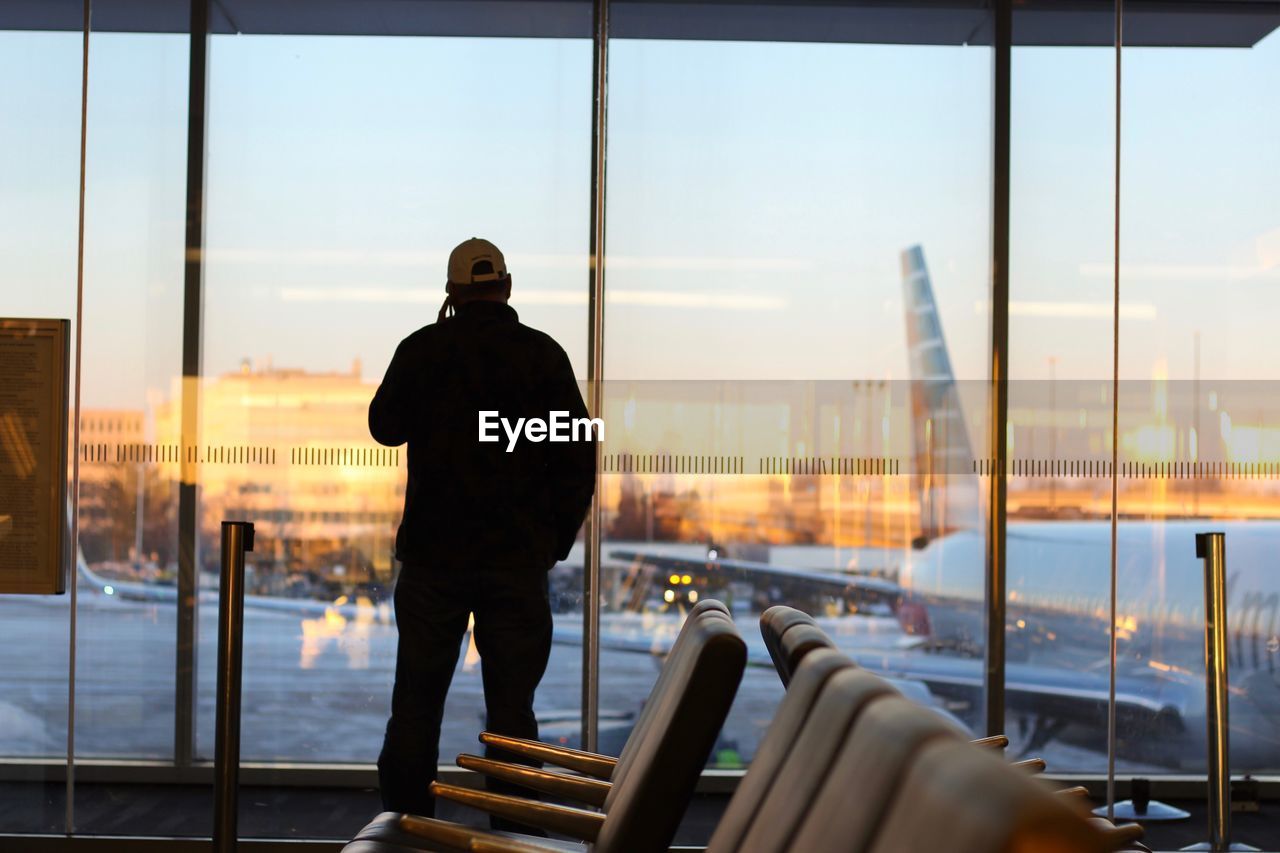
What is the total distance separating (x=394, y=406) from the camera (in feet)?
13.2

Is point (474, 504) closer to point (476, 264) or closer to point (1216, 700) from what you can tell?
point (476, 264)

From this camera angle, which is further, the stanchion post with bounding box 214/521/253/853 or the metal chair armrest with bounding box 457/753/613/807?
the stanchion post with bounding box 214/521/253/853

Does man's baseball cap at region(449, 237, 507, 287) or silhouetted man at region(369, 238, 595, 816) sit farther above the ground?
man's baseball cap at region(449, 237, 507, 287)

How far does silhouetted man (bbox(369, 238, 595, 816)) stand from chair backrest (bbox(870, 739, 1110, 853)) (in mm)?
2810

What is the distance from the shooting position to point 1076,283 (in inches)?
168

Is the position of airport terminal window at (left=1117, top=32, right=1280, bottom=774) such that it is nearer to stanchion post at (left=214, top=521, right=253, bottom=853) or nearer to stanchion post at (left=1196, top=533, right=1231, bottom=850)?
stanchion post at (left=1196, top=533, right=1231, bottom=850)

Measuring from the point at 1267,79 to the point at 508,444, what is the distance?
2681mm

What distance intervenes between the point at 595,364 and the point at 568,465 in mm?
350

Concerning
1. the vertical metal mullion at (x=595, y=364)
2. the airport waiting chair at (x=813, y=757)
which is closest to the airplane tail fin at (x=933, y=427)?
the vertical metal mullion at (x=595, y=364)

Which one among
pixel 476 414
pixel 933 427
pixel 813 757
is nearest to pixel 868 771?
pixel 813 757

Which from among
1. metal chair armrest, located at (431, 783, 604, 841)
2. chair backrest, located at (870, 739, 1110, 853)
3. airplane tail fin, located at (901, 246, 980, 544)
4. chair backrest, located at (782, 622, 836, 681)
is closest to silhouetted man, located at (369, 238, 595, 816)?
airplane tail fin, located at (901, 246, 980, 544)

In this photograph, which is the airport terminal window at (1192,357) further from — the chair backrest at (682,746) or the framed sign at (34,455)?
the framed sign at (34,455)

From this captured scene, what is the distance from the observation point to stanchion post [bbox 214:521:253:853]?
3365 mm

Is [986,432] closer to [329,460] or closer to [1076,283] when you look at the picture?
[1076,283]
